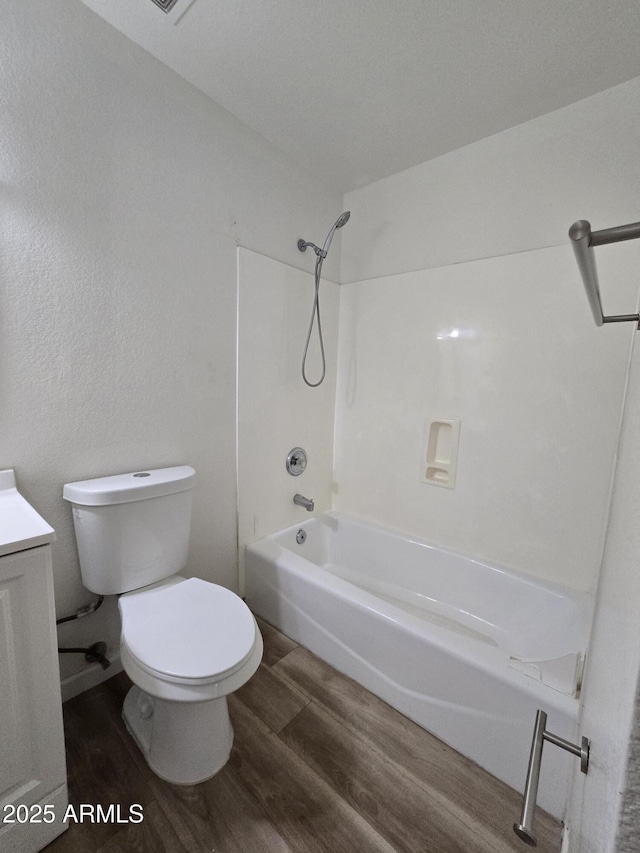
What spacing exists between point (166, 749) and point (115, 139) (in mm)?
1996

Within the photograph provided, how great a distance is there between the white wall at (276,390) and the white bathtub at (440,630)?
21cm

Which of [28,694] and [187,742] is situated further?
[187,742]

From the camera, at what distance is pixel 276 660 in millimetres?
1512

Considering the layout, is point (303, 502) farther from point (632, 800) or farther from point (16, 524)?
point (632, 800)

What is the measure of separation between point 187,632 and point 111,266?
1244 mm

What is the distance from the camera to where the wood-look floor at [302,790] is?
935 millimetres

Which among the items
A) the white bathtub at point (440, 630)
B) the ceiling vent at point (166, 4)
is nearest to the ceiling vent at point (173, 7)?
the ceiling vent at point (166, 4)

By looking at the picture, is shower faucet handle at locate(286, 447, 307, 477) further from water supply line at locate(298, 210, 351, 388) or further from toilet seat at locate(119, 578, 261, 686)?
toilet seat at locate(119, 578, 261, 686)

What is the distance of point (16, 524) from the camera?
2.84ft

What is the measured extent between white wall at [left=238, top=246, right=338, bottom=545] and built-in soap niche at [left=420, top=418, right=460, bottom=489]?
0.64m

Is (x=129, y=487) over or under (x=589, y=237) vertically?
under

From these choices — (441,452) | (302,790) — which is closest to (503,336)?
(441,452)

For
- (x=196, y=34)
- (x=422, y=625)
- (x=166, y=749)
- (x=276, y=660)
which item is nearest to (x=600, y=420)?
(x=422, y=625)

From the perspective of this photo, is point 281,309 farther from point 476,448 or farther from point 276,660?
point 276,660
